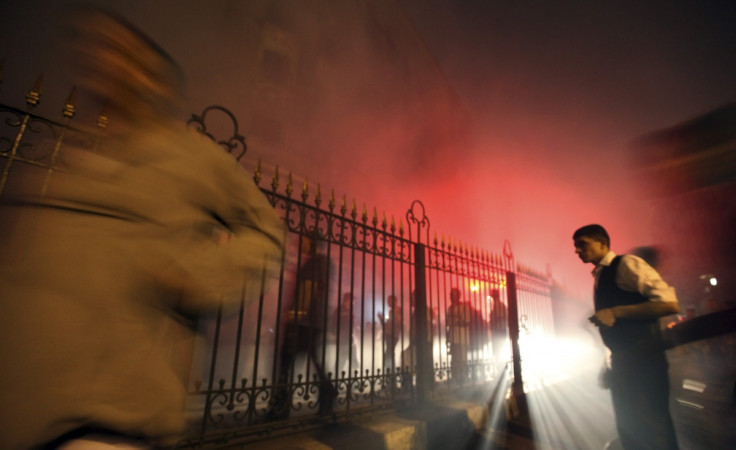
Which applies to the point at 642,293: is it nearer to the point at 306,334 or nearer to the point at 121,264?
the point at 121,264

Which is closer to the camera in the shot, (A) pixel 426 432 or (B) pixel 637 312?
(B) pixel 637 312

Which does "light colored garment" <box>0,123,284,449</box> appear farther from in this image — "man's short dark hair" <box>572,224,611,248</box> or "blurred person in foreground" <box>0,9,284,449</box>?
"man's short dark hair" <box>572,224,611,248</box>

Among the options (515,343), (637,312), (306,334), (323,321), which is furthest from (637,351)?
(306,334)

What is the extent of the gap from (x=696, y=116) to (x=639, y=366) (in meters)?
2.02

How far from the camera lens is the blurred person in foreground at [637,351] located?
2.51 meters

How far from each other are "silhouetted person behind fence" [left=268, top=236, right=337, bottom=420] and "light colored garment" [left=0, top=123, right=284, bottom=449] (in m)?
1.25

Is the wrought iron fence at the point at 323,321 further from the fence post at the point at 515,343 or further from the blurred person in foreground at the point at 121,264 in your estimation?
the blurred person in foreground at the point at 121,264

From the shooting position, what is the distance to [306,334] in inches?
244

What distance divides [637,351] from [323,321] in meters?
3.46

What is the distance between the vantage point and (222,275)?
3.72 feet

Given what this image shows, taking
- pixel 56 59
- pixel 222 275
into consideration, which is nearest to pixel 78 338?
pixel 222 275

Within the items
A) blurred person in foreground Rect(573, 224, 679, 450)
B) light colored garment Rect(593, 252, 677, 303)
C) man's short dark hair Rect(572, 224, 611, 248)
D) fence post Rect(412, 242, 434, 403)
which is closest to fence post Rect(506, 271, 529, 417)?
fence post Rect(412, 242, 434, 403)

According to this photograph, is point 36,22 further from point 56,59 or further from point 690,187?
point 690,187

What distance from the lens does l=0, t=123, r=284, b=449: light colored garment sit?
2.82 ft
